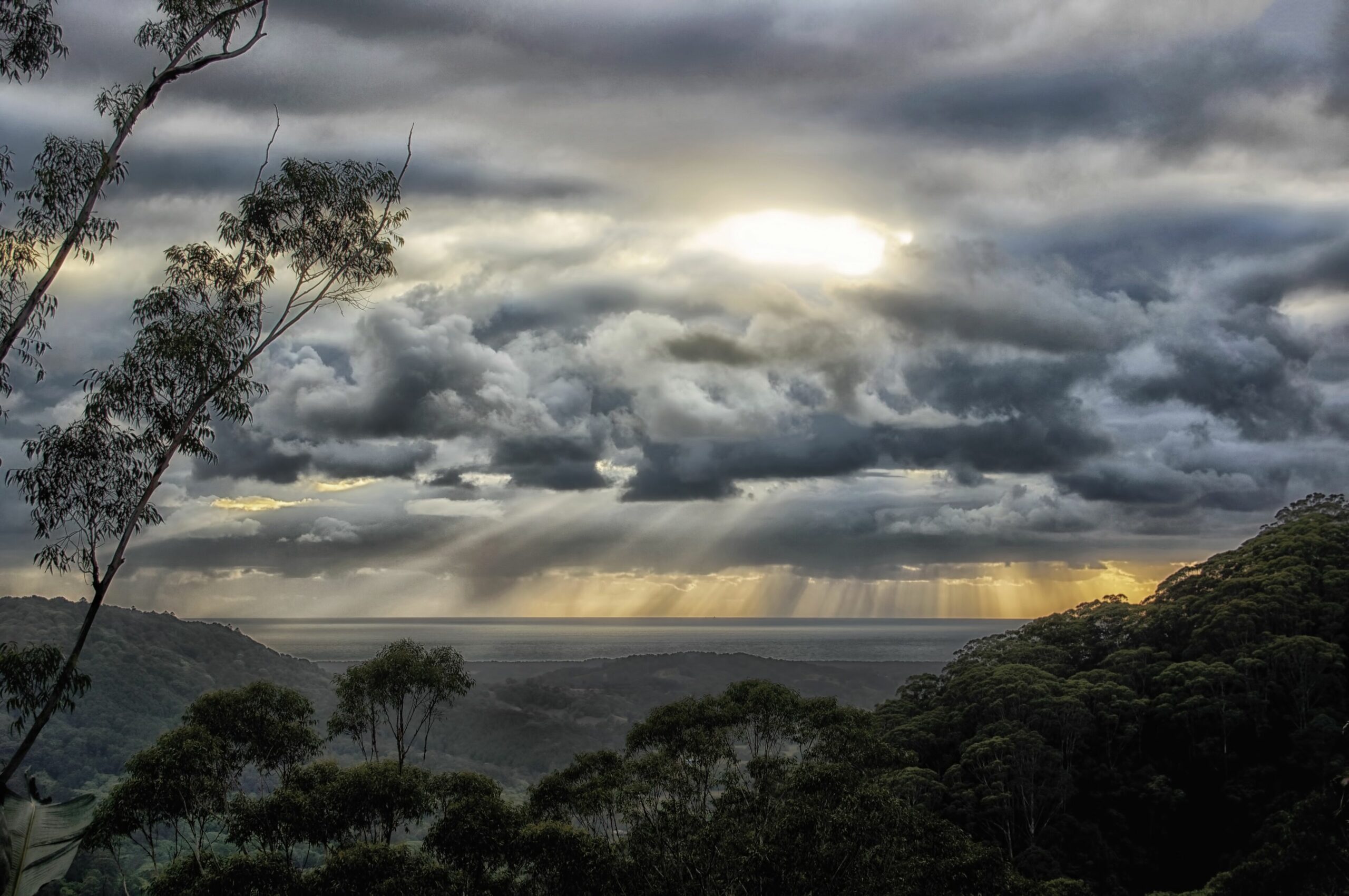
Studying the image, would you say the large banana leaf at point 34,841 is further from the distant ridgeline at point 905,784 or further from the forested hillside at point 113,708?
the forested hillside at point 113,708

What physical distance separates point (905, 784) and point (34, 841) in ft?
119

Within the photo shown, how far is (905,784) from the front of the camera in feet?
145

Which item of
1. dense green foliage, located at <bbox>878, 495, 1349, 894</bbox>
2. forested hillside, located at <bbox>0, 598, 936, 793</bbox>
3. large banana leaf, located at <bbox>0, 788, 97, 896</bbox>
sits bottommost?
forested hillside, located at <bbox>0, 598, 936, 793</bbox>

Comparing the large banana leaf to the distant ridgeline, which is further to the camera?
the distant ridgeline

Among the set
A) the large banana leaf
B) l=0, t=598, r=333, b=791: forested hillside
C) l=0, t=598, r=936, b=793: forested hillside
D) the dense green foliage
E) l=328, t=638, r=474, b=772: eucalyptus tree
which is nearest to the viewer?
the large banana leaf

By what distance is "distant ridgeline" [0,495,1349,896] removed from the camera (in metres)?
24.2

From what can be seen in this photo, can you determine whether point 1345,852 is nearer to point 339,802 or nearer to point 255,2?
point 339,802

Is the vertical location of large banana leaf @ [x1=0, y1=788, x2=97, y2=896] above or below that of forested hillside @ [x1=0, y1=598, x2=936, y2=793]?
above

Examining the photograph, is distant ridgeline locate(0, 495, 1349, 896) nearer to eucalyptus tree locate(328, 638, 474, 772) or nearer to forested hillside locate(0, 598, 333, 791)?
eucalyptus tree locate(328, 638, 474, 772)

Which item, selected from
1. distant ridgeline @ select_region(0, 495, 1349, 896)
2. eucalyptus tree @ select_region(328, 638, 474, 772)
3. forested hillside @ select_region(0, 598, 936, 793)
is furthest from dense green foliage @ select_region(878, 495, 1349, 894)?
forested hillside @ select_region(0, 598, 936, 793)

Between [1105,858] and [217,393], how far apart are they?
42562 mm

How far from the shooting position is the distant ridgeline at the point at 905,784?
79.5 feet

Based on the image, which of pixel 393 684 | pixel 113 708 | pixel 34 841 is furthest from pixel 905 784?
pixel 113 708

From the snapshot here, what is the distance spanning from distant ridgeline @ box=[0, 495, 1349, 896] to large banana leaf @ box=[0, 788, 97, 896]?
385 centimetres
